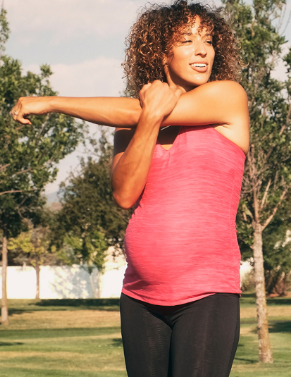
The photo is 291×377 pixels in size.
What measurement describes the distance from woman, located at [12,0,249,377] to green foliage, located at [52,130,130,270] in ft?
88.9

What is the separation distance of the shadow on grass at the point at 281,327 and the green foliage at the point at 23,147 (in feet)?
30.2

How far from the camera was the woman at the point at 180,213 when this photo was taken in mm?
1829

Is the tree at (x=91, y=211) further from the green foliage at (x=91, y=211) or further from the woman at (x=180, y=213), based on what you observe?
the woman at (x=180, y=213)

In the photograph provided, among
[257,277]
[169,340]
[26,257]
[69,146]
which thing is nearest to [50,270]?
[26,257]

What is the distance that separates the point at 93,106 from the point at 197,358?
2.94 feet

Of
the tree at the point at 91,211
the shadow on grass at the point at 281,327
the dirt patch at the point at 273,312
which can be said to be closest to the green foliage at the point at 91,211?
the tree at the point at 91,211

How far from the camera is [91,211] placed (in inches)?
1234

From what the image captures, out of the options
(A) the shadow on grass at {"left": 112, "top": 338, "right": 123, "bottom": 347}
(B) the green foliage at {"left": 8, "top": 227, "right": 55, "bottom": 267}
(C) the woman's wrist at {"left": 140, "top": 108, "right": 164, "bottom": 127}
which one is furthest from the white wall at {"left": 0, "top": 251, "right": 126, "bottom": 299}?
(C) the woman's wrist at {"left": 140, "top": 108, "right": 164, "bottom": 127}

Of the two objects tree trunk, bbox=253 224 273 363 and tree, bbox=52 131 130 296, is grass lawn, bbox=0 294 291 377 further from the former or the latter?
tree, bbox=52 131 130 296

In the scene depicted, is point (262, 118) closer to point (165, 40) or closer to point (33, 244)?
point (165, 40)

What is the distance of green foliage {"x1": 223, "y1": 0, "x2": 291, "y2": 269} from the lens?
39.4 feet

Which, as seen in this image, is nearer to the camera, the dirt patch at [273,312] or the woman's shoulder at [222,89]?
the woman's shoulder at [222,89]

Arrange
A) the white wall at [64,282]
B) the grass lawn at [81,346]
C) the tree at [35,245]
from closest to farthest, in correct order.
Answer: the grass lawn at [81,346]
the tree at [35,245]
the white wall at [64,282]

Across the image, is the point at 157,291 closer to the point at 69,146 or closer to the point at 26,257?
the point at 69,146
